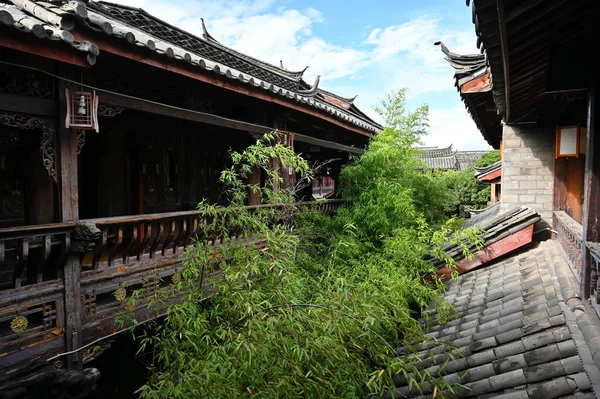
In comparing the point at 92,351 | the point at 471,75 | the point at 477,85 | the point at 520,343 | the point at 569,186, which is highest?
the point at 471,75

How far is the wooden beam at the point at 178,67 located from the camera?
316 centimetres

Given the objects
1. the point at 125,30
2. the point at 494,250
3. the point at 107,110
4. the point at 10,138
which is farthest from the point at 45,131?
the point at 494,250

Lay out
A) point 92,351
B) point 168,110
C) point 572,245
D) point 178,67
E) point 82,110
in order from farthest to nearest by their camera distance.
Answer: point 168,110, point 572,245, point 178,67, point 92,351, point 82,110

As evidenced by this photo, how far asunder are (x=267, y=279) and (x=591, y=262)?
8.27 ft

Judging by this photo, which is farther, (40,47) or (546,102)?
(546,102)

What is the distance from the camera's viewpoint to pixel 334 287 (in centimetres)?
350

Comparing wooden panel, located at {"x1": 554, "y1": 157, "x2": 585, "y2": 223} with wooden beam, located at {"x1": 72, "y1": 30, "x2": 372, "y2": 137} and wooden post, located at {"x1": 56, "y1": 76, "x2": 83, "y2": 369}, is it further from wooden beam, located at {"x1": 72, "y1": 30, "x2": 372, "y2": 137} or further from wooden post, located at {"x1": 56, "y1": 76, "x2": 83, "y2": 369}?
wooden post, located at {"x1": 56, "y1": 76, "x2": 83, "y2": 369}

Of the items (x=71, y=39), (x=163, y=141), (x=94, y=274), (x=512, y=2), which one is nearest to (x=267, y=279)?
(x=94, y=274)

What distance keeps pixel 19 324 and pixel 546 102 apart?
6.01 meters

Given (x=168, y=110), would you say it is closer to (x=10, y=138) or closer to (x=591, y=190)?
(x=10, y=138)

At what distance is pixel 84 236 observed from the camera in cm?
325

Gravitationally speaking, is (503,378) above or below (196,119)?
below

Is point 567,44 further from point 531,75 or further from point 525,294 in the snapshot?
point 525,294

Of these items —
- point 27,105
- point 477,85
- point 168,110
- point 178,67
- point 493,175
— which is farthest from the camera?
point 493,175
